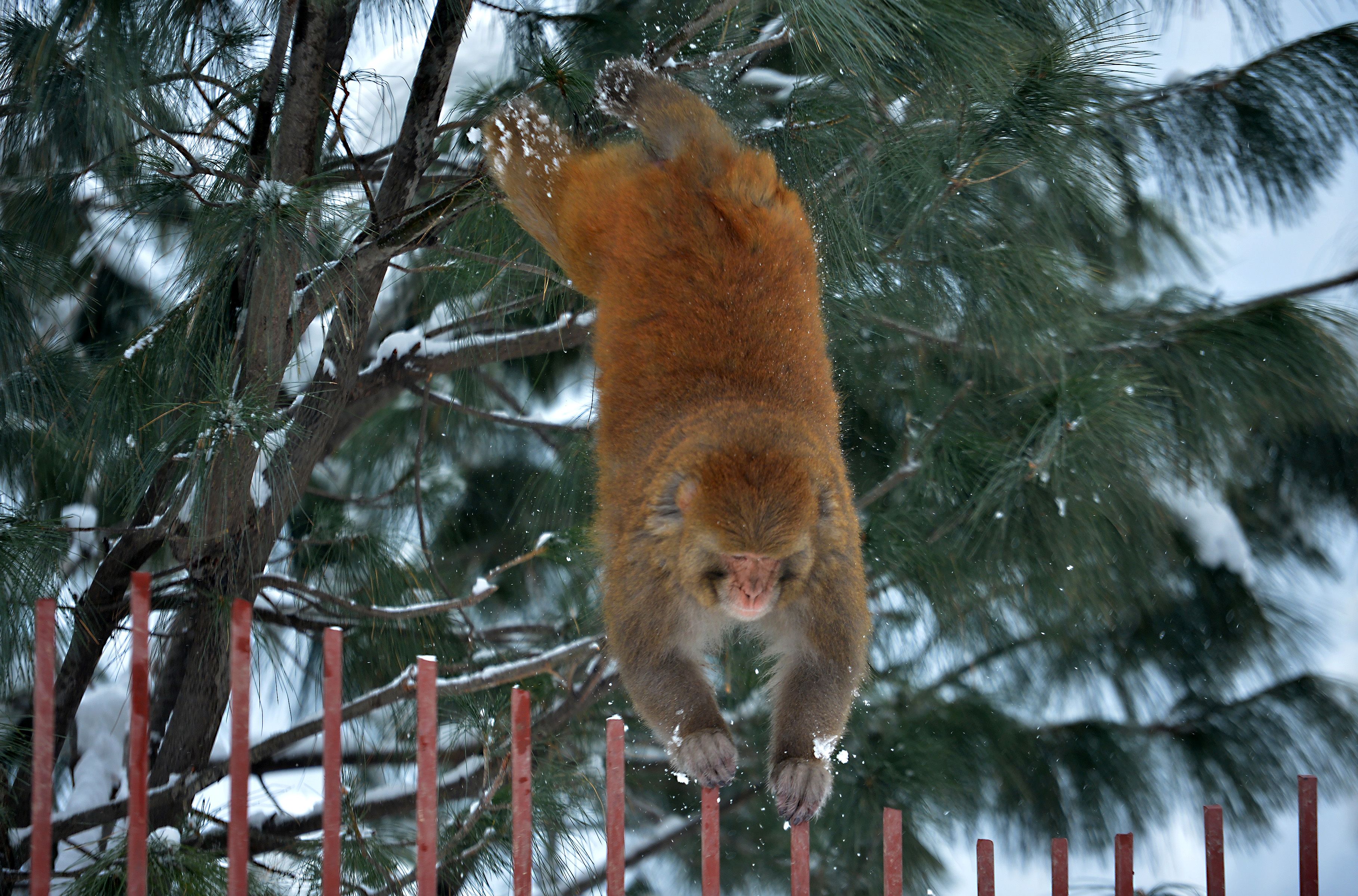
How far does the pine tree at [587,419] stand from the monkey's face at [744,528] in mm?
569

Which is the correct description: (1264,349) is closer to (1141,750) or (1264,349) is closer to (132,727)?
(1141,750)

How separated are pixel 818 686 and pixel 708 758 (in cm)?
23

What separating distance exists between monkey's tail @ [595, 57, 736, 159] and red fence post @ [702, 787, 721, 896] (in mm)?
1082

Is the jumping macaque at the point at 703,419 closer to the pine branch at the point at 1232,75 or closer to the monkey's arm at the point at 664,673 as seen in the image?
the monkey's arm at the point at 664,673

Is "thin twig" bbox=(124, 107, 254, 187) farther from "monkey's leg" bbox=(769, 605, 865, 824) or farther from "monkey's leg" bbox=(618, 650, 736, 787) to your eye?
"monkey's leg" bbox=(769, 605, 865, 824)

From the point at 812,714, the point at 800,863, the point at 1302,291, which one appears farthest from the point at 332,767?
the point at 1302,291

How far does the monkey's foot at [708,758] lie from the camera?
5.07 feet

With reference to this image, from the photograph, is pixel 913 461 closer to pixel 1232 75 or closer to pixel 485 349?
pixel 485 349

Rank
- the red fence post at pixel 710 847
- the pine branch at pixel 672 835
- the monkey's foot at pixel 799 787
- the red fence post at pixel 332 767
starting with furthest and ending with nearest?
the pine branch at pixel 672 835 < the monkey's foot at pixel 799 787 < the red fence post at pixel 710 847 < the red fence post at pixel 332 767

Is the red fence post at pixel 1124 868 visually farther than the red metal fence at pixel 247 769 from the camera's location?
Yes

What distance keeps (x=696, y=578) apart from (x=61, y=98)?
1363 millimetres

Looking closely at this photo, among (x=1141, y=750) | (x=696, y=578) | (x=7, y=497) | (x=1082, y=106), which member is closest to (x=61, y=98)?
(x=7, y=497)

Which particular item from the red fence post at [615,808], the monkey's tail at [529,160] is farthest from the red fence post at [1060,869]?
the monkey's tail at [529,160]

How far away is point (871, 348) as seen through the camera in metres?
2.94
